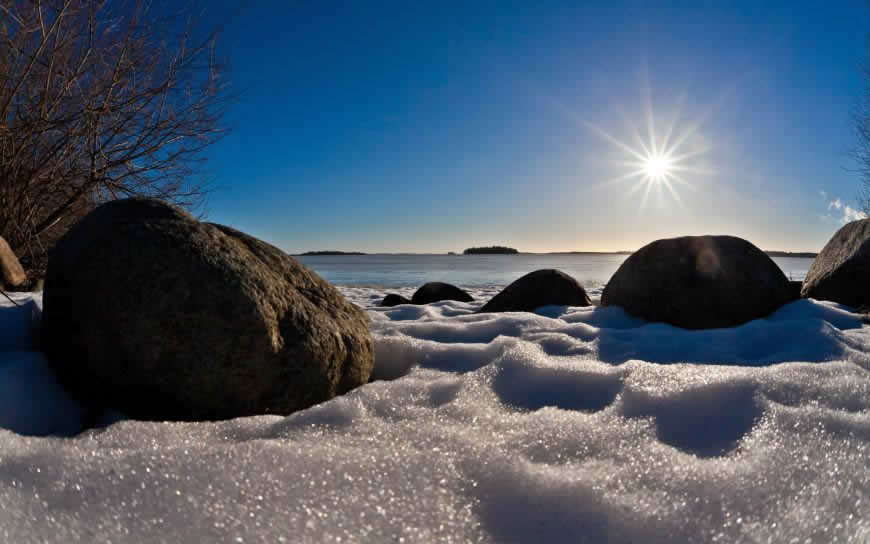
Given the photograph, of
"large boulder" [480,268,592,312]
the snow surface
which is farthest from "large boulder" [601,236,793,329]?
the snow surface

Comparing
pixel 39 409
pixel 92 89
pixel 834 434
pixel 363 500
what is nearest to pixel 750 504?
pixel 834 434

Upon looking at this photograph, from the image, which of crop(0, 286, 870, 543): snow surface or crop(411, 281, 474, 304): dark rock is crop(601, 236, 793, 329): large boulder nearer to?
crop(0, 286, 870, 543): snow surface

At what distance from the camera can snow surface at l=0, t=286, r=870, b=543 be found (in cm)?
84

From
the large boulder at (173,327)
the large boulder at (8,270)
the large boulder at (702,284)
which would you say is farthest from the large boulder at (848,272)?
the large boulder at (8,270)

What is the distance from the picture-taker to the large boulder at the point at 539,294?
4125 mm

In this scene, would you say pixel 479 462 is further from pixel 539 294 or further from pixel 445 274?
pixel 445 274

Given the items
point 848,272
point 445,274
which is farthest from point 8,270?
point 445,274

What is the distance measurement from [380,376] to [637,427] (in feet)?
3.75

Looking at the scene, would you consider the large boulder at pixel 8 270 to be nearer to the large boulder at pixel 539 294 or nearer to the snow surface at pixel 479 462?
the snow surface at pixel 479 462

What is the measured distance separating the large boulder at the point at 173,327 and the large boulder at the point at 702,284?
2.46 metres

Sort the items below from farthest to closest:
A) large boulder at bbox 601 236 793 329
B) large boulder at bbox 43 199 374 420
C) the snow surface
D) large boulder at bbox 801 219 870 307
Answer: large boulder at bbox 801 219 870 307, large boulder at bbox 601 236 793 329, large boulder at bbox 43 199 374 420, the snow surface

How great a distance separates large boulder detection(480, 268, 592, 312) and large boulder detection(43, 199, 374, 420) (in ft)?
8.44

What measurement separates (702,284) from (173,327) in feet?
10.7

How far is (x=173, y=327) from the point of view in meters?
1.46
